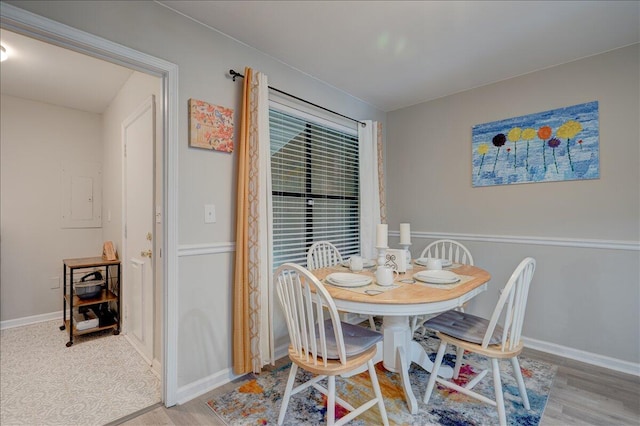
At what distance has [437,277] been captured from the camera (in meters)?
1.87

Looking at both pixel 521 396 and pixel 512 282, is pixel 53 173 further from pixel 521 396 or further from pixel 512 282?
pixel 521 396

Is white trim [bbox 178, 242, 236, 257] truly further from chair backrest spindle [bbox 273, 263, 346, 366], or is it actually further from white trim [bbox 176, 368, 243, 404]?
white trim [bbox 176, 368, 243, 404]

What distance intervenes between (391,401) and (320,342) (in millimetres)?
757

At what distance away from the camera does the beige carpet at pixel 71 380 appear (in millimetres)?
1788

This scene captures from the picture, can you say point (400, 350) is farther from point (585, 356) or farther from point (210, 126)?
point (210, 126)

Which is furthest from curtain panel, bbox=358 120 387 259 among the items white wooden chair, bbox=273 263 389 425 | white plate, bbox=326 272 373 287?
white wooden chair, bbox=273 263 389 425

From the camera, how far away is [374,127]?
11.4 feet

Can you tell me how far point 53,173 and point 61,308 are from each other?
1.59m

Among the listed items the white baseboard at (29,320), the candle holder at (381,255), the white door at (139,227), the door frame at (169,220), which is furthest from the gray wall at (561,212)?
the white baseboard at (29,320)

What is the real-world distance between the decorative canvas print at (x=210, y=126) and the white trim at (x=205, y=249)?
66 cm

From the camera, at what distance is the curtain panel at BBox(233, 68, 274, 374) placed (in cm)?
211

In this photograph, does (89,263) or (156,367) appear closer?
(156,367)

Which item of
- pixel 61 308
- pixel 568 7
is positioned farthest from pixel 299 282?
pixel 61 308

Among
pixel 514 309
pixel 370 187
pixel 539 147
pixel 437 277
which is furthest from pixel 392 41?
pixel 514 309
